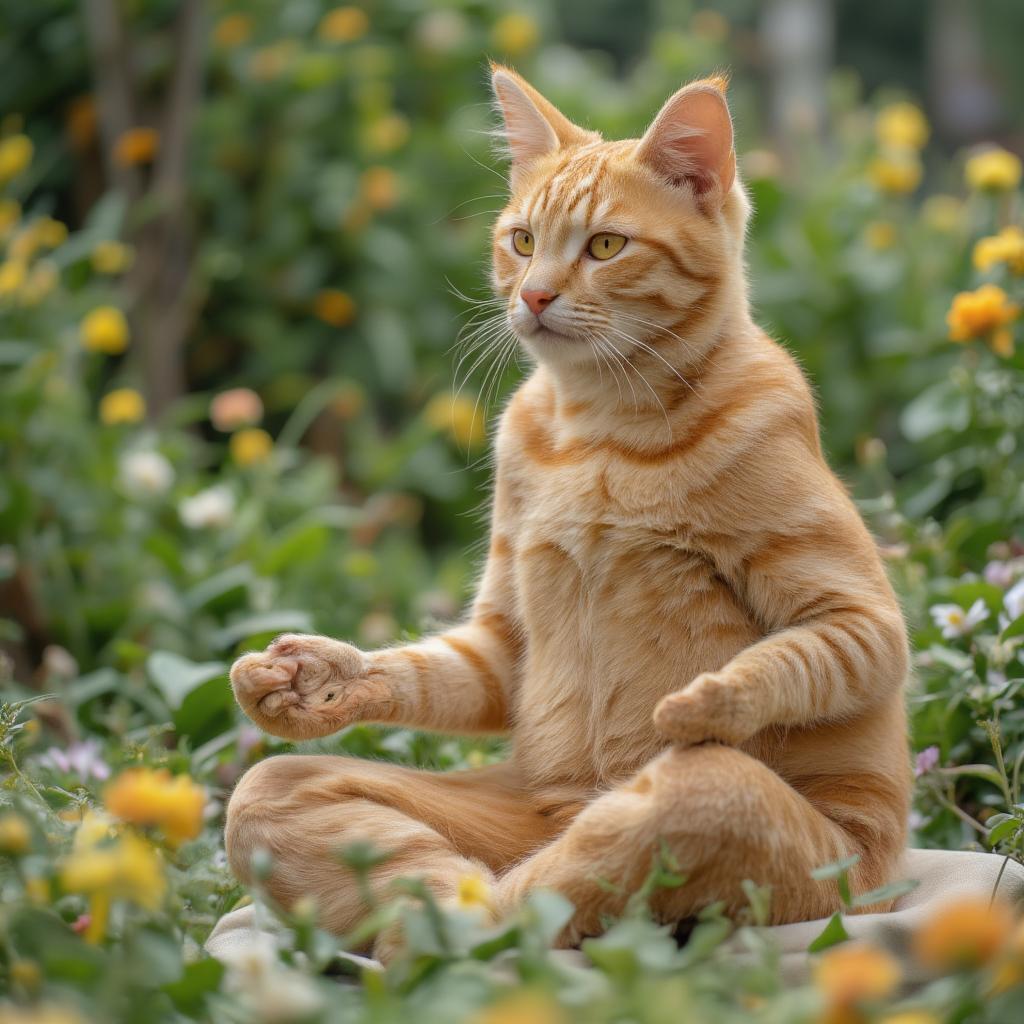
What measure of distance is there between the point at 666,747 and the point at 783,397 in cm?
54

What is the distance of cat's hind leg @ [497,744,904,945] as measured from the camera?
1643 millimetres

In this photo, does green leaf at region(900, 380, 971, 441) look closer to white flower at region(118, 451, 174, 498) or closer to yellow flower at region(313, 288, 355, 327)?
white flower at region(118, 451, 174, 498)

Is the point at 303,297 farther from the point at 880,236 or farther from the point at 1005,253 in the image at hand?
the point at 1005,253

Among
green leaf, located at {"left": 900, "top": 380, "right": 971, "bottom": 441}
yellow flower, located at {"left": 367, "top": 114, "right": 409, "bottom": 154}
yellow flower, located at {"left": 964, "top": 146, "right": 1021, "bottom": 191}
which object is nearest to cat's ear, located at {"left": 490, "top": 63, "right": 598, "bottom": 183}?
green leaf, located at {"left": 900, "top": 380, "right": 971, "bottom": 441}

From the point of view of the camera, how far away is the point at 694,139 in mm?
2029

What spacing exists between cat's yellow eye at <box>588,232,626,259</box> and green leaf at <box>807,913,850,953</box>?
98 cm

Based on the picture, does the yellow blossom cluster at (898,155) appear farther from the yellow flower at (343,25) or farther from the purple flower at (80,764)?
the purple flower at (80,764)

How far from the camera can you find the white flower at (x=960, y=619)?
7.95 ft

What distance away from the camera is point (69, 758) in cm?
253

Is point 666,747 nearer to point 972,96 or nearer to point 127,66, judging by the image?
point 127,66

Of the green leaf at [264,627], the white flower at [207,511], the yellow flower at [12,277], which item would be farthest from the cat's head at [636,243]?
the yellow flower at [12,277]

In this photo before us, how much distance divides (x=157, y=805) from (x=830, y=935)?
2.78ft

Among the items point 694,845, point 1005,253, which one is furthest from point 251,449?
point 694,845

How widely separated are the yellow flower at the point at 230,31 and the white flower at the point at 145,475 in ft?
6.78
